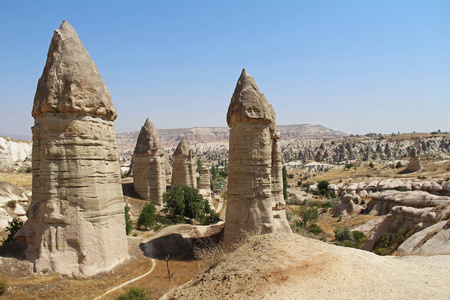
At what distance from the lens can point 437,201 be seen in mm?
20359

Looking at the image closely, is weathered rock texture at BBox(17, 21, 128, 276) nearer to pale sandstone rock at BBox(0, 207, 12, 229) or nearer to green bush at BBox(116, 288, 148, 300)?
green bush at BBox(116, 288, 148, 300)

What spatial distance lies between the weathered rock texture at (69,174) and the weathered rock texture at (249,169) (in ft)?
15.7

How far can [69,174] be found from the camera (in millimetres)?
10531

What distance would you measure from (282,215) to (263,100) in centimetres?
718

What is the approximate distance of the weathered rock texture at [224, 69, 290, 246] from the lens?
13.3m

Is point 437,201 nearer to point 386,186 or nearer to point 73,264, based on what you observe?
point 386,186

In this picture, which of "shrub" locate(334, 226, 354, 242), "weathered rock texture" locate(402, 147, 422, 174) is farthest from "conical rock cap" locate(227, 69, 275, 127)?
"weathered rock texture" locate(402, 147, 422, 174)

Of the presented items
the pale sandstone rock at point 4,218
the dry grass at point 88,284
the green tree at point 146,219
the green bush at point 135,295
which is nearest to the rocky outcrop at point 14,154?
the pale sandstone rock at point 4,218

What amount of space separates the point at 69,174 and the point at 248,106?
Answer: 275 inches

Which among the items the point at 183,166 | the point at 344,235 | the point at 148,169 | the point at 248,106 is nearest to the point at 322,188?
the point at 183,166

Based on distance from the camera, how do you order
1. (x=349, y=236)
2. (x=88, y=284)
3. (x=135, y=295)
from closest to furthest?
1. (x=135, y=295)
2. (x=88, y=284)
3. (x=349, y=236)

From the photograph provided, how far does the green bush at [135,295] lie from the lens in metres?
9.03

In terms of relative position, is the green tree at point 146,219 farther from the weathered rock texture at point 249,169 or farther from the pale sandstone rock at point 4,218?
the weathered rock texture at point 249,169

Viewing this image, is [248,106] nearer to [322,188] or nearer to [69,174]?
[69,174]
